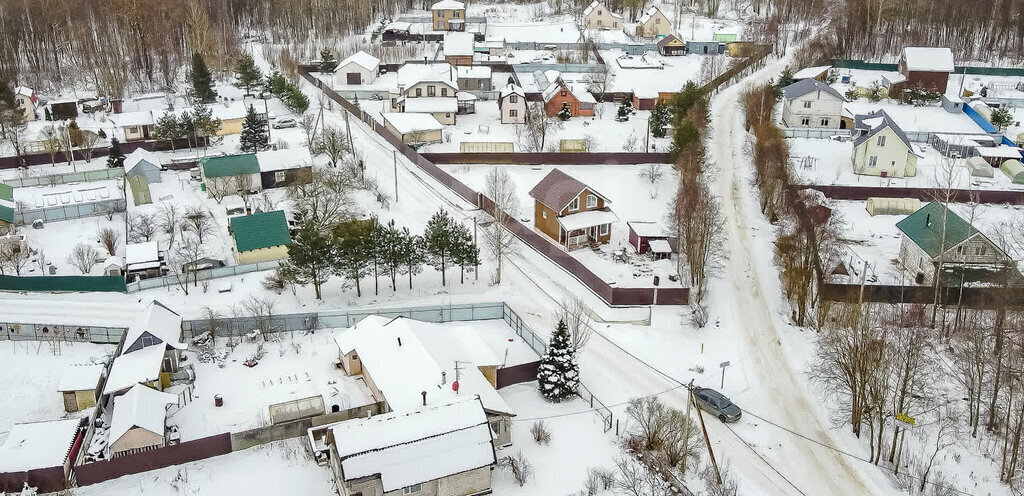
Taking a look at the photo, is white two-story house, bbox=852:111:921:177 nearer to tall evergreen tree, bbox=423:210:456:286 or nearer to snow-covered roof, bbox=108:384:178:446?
tall evergreen tree, bbox=423:210:456:286

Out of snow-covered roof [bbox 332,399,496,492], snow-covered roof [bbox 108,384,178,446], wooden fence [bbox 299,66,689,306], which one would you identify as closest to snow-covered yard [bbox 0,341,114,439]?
snow-covered roof [bbox 108,384,178,446]

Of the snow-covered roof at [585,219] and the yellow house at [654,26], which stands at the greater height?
the yellow house at [654,26]

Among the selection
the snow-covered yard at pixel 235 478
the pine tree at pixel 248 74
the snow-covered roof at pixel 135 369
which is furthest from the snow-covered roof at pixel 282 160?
the snow-covered yard at pixel 235 478

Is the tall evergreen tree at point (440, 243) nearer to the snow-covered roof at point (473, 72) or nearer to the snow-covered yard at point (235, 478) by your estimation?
the snow-covered yard at point (235, 478)

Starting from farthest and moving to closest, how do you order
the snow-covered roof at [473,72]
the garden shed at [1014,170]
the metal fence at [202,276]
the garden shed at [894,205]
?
the snow-covered roof at [473,72] < the garden shed at [1014,170] < the garden shed at [894,205] < the metal fence at [202,276]

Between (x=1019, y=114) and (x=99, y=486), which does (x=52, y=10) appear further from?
(x=1019, y=114)

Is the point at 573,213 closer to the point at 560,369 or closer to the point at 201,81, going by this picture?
the point at 560,369

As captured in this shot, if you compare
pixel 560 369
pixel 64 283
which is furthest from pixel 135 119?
pixel 560 369
